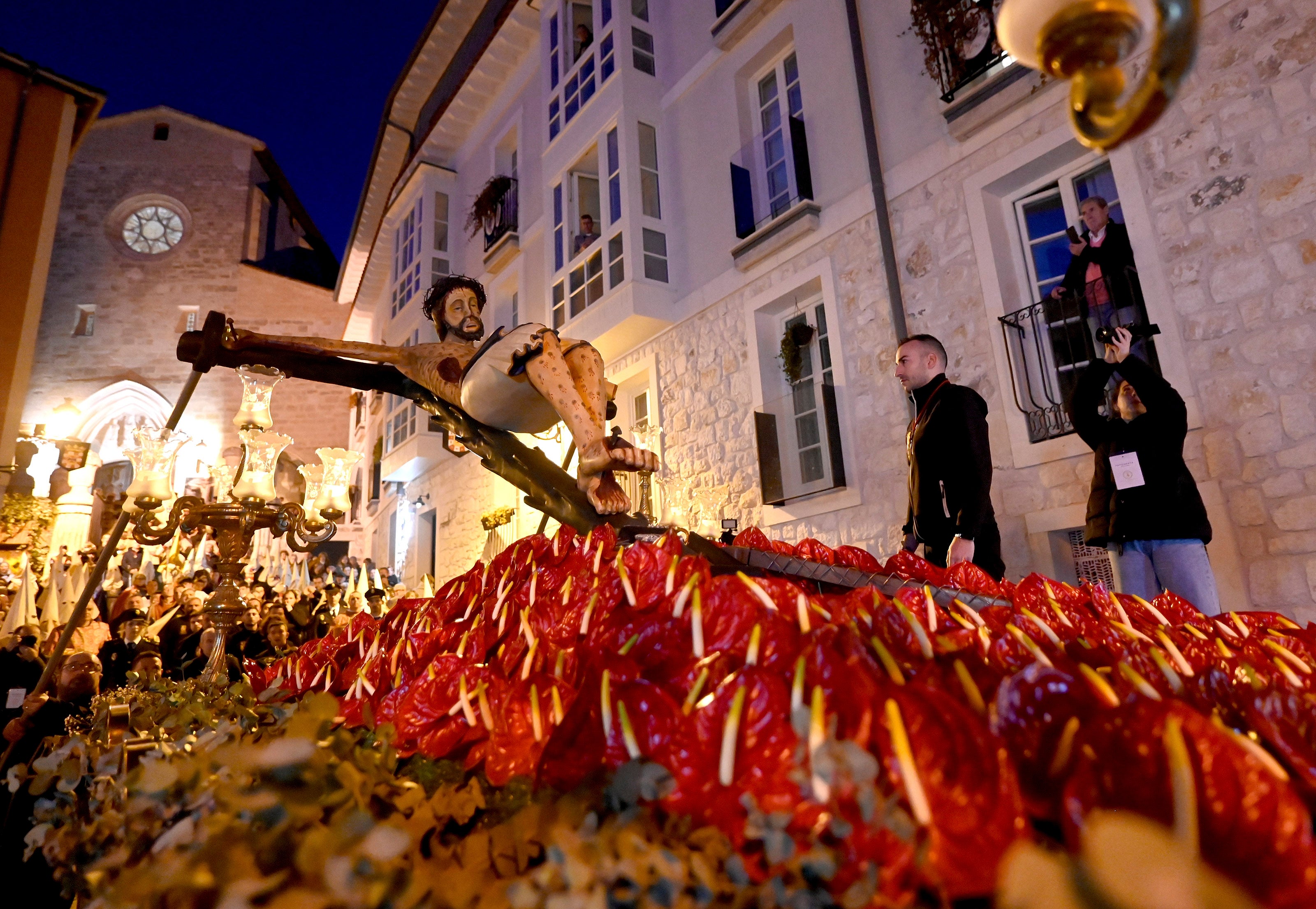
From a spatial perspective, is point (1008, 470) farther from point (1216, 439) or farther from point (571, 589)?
point (571, 589)

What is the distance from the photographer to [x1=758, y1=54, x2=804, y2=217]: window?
7082 mm

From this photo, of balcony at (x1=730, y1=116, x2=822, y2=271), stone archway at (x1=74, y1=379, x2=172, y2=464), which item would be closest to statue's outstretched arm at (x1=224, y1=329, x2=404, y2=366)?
balcony at (x1=730, y1=116, x2=822, y2=271)

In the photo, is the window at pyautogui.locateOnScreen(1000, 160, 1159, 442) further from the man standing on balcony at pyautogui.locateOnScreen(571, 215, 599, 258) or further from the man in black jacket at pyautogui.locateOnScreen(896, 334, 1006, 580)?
the man standing on balcony at pyautogui.locateOnScreen(571, 215, 599, 258)

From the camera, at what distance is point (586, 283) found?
27.9 ft

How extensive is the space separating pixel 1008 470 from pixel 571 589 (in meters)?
4.57

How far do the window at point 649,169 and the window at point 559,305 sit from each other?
58.3 inches

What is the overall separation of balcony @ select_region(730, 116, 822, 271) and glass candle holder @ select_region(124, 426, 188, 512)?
517 cm

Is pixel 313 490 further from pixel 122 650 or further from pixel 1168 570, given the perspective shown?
pixel 1168 570

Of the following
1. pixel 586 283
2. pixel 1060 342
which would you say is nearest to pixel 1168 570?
pixel 1060 342

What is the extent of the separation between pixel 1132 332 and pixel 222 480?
4826mm

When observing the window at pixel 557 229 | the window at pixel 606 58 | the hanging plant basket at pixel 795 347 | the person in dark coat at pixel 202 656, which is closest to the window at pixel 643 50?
the window at pixel 606 58

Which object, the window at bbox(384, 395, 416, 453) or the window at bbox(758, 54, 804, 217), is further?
the window at bbox(384, 395, 416, 453)

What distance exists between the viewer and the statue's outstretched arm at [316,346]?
1708 millimetres

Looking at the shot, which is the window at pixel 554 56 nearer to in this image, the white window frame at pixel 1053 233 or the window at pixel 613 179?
the window at pixel 613 179
